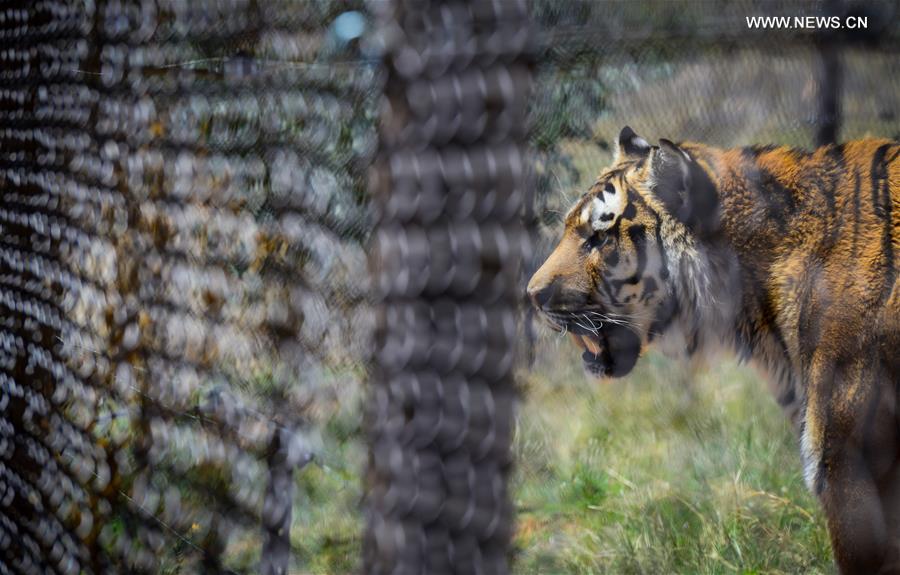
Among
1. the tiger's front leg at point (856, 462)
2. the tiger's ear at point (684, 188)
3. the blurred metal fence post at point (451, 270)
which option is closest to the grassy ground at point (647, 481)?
the tiger's front leg at point (856, 462)

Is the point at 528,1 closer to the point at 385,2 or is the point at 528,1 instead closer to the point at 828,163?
the point at 385,2

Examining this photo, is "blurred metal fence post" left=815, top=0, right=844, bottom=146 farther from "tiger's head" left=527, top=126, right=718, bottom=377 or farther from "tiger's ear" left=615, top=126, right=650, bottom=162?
"tiger's ear" left=615, top=126, right=650, bottom=162

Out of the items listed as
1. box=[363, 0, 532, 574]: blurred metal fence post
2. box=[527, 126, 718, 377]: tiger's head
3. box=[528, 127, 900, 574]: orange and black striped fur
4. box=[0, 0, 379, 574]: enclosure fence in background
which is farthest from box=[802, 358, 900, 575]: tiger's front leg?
box=[363, 0, 532, 574]: blurred metal fence post

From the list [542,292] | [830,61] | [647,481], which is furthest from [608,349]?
[830,61]

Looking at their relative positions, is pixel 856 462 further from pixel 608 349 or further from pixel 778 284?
pixel 608 349

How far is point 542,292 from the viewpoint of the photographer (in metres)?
2.98

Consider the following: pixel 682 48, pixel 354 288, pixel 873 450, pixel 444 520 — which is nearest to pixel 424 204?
pixel 444 520

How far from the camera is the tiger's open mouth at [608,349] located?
3158mm

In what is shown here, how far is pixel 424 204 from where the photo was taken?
794 mm

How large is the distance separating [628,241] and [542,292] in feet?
1.03

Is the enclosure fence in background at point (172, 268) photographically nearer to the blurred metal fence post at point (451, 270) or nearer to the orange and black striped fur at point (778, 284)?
the blurred metal fence post at point (451, 270)

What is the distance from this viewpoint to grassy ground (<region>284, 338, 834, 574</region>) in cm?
298

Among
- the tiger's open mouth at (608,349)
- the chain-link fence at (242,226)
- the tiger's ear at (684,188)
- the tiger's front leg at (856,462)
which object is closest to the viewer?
the chain-link fence at (242,226)

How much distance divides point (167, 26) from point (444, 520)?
4.47ft
